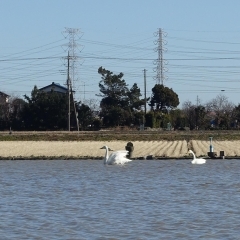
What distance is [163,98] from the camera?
8038 centimetres

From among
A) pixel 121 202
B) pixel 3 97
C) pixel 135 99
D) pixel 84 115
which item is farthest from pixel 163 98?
pixel 121 202

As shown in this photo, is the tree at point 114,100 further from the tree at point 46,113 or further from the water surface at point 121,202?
the water surface at point 121,202

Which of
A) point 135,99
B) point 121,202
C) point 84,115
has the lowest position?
point 121,202

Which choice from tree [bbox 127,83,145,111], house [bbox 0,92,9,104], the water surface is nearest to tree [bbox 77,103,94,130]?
tree [bbox 127,83,145,111]

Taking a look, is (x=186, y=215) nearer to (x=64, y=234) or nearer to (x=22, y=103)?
(x=64, y=234)

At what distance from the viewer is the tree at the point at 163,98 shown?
262 feet

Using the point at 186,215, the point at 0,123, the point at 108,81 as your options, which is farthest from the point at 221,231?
the point at 108,81

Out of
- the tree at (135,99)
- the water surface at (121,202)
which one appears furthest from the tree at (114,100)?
the water surface at (121,202)

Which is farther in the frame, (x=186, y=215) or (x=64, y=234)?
(x=186, y=215)

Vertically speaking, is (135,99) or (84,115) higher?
(135,99)

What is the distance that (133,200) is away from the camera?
15.1 m

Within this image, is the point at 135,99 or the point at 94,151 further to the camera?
the point at 135,99

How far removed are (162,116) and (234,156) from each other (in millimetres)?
48469

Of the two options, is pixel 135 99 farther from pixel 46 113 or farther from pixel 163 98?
pixel 46 113
